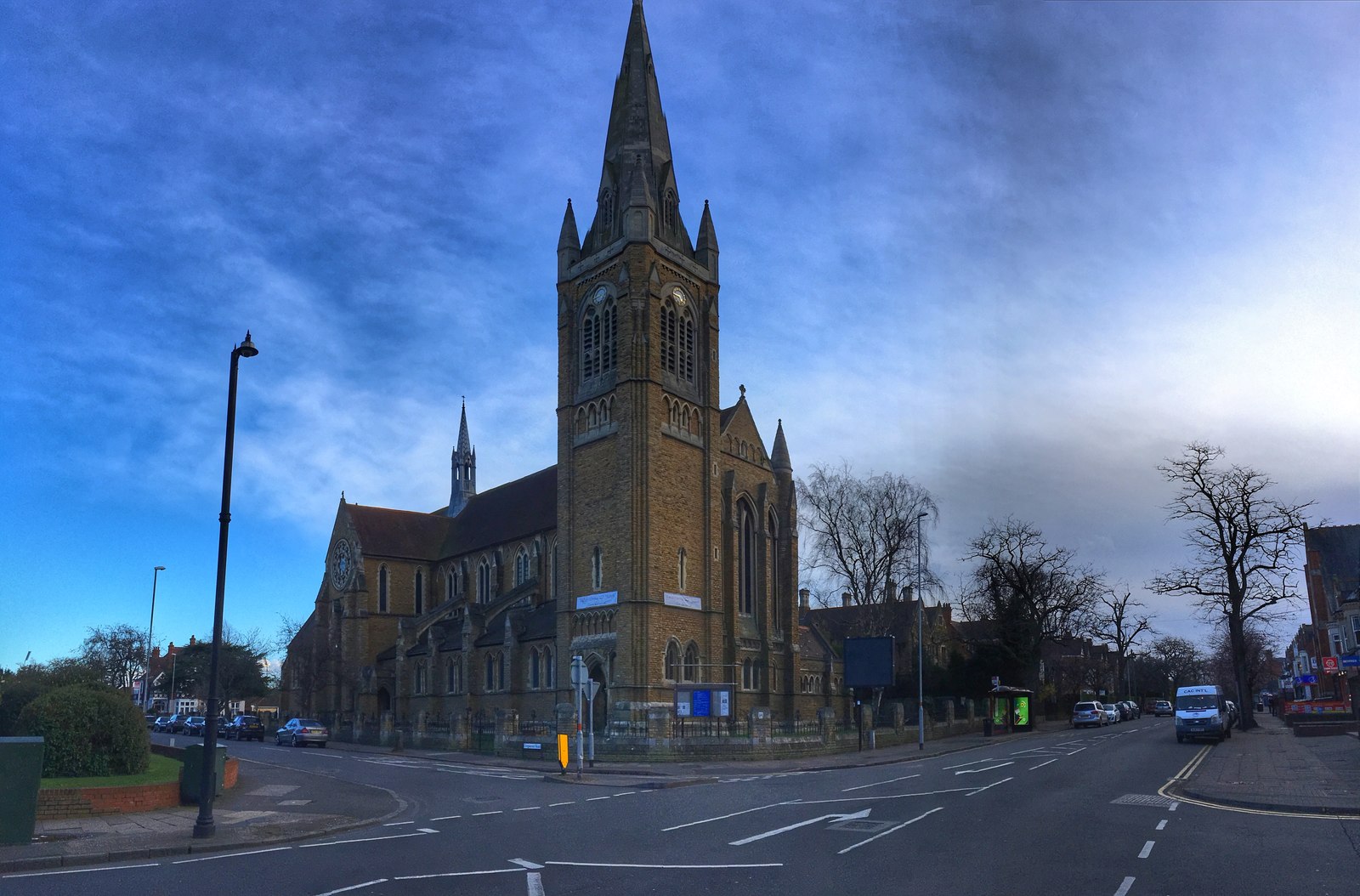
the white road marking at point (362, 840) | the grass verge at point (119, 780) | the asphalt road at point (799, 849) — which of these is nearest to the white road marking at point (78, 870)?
the asphalt road at point (799, 849)

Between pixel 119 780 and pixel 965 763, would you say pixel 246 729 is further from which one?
pixel 965 763

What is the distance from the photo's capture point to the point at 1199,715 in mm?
37344

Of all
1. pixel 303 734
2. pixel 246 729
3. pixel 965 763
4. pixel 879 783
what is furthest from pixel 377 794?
pixel 246 729

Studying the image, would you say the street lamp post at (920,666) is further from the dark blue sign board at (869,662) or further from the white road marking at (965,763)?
the white road marking at (965,763)

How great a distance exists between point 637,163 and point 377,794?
3451 centimetres

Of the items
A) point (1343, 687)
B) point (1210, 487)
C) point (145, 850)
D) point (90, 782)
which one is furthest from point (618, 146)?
point (1343, 687)

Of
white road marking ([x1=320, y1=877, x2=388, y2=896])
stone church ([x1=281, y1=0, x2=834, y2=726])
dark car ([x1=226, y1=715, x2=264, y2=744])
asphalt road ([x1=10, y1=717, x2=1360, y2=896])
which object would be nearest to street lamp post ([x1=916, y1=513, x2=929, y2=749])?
stone church ([x1=281, y1=0, x2=834, y2=726])

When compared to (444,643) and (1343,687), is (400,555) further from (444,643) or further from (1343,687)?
(1343,687)

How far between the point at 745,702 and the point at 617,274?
21.0 metres

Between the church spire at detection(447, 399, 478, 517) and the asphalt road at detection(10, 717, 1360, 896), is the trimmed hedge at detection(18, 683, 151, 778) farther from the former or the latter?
the church spire at detection(447, 399, 478, 517)

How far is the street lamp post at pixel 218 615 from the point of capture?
15.3 meters

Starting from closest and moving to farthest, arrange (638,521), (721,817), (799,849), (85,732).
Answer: (799,849) < (721,817) < (85,732) < (638,521)

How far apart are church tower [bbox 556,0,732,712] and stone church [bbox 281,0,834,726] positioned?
8cm

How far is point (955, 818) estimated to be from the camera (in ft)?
52.0
